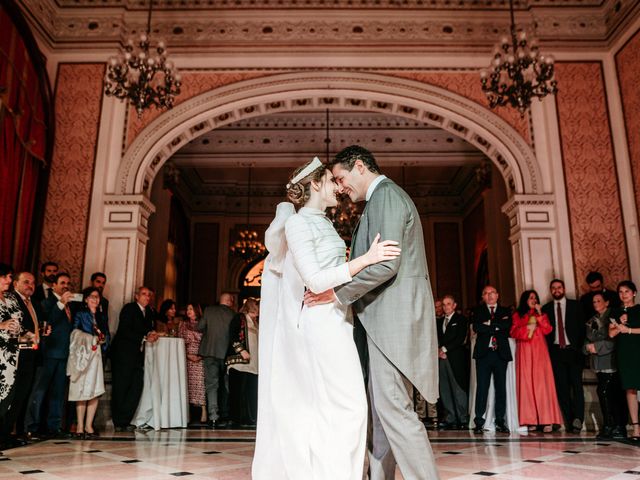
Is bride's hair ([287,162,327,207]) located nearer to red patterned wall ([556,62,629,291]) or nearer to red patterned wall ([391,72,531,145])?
red patterned wall ([556,62,629,291])

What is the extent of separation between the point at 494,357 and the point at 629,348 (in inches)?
50.7

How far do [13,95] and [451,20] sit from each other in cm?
561

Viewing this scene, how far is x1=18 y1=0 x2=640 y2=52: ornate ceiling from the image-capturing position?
7453mm

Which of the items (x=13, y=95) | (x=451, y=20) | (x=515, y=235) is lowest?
(x=515, y=235)

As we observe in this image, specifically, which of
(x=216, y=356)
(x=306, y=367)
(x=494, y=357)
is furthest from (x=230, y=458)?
(x=494, y=357)

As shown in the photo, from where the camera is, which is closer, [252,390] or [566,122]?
[252,390]

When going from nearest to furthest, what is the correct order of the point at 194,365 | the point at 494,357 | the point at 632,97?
the point at 494,357 < the point at 194,365 < the point at 632,97

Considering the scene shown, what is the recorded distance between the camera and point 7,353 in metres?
4.12

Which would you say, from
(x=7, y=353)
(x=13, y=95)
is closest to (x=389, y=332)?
(x=7, y=353)

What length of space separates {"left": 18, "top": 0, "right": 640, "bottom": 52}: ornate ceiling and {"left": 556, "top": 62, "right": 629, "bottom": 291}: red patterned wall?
23.3 inches

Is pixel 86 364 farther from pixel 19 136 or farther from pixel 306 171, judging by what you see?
pixel 306 171

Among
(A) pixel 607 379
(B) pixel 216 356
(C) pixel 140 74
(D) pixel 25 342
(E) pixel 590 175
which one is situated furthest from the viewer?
(E) pixel 590 175

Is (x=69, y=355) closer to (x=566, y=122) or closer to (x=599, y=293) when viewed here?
(x=599, y=293)

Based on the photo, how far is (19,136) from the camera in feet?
20.5
